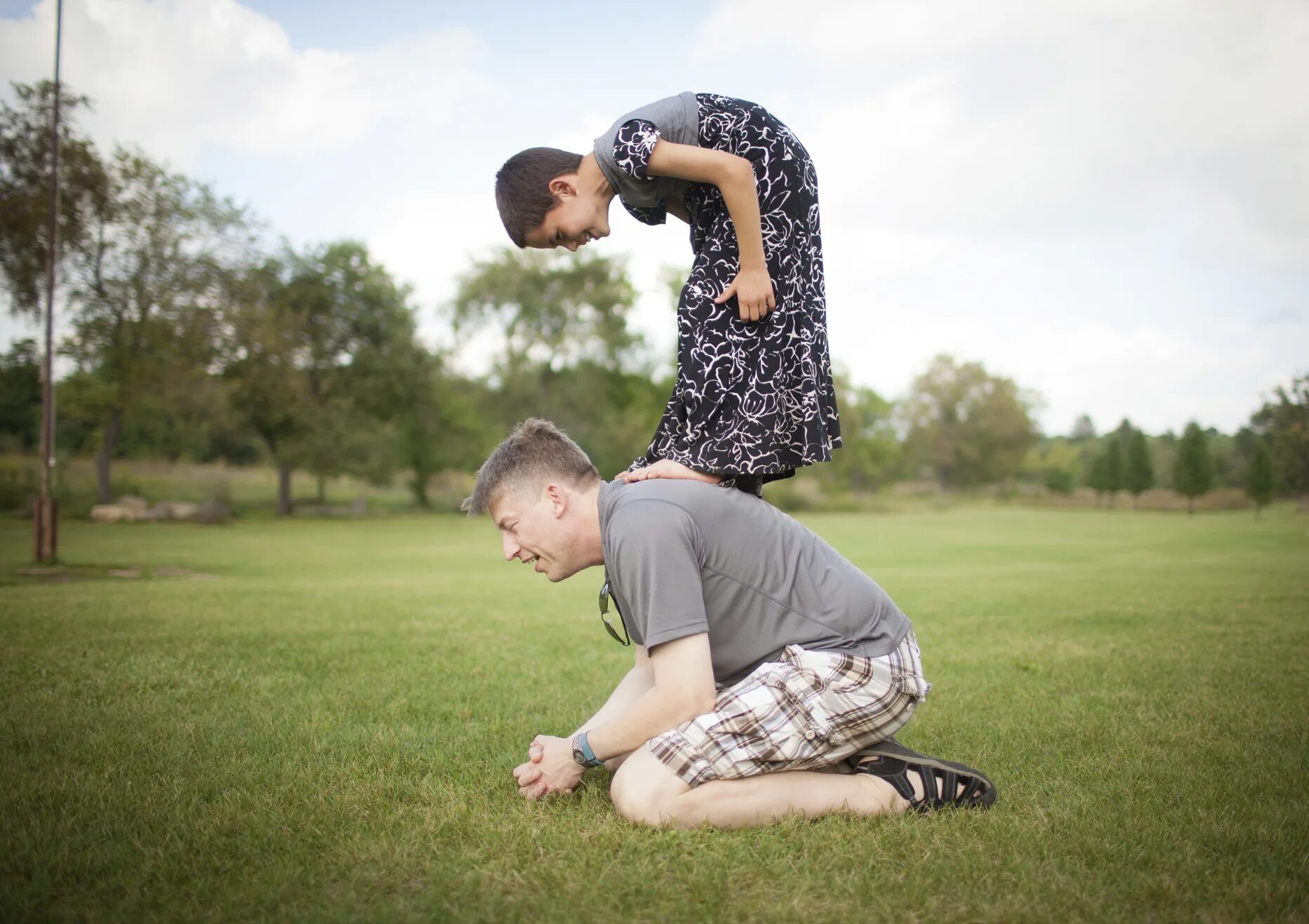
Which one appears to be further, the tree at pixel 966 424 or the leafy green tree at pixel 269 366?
the tree at pixel 966 424

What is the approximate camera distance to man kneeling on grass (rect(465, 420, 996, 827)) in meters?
2.54

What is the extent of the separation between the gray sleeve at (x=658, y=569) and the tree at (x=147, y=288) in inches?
1079

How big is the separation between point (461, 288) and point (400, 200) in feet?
92.2

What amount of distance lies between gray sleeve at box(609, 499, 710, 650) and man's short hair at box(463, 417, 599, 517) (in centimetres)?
25

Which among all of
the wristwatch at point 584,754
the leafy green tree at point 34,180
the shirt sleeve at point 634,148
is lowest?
the wristwatch at point 584,754

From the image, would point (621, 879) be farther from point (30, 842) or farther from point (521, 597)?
point (521, 597)

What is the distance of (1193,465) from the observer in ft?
153

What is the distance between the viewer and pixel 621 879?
86.7 inches

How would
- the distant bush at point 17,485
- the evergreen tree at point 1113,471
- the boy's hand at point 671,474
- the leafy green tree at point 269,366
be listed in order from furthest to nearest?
the evergreen tree at point 1113,471 < the leafy green tree at point 269,366 < the distant bush at point 17,485 < the boy's hand at point 671,474

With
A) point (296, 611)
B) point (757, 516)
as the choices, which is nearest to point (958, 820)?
point (757, 516)

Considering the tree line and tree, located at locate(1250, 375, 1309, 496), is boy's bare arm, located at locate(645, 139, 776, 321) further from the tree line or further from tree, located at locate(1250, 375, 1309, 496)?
tree, located at locate(1250, 375, 1309, 496)

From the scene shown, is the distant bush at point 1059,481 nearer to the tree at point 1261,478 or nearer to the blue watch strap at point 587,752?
the tree at point 1261,478

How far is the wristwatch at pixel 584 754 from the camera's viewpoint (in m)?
2.70

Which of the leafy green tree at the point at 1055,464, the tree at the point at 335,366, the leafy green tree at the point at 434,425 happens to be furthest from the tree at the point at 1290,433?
the tree at the point at 335,366
